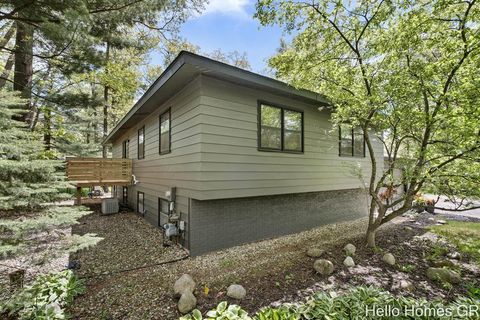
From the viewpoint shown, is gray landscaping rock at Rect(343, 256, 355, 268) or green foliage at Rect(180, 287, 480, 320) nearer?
green foliage at Rect(180, 287, 480, 320)

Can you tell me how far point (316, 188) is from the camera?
721 centimetres

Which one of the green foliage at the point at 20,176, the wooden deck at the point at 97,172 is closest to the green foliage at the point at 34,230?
the green foliage at the point at 20,176

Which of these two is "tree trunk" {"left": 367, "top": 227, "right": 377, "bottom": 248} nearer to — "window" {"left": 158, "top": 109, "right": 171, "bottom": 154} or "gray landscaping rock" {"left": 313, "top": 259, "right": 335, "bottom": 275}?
"gray landscaping rock" {"left": 313, "top": 259, "right": 335, "bottom": 275}

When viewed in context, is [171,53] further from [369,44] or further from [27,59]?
[369,44]

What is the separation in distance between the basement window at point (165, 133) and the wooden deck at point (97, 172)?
3769mm

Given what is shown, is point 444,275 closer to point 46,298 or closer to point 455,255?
point 455,255

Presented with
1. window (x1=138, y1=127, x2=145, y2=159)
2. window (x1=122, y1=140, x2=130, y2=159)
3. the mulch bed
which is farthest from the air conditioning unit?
the mulch bed

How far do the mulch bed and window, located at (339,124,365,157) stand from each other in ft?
10.3

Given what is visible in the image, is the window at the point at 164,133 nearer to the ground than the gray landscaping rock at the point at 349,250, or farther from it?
farther from it

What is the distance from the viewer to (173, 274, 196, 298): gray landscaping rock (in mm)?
3445

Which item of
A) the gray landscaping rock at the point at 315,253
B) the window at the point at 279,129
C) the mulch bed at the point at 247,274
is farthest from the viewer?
the window at the point at 279,129

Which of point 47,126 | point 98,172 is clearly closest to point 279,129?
point 98,172

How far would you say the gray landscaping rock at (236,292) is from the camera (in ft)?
11.2

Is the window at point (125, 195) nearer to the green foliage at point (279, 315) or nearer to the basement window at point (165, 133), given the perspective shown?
the basement window at point (165, 133)
